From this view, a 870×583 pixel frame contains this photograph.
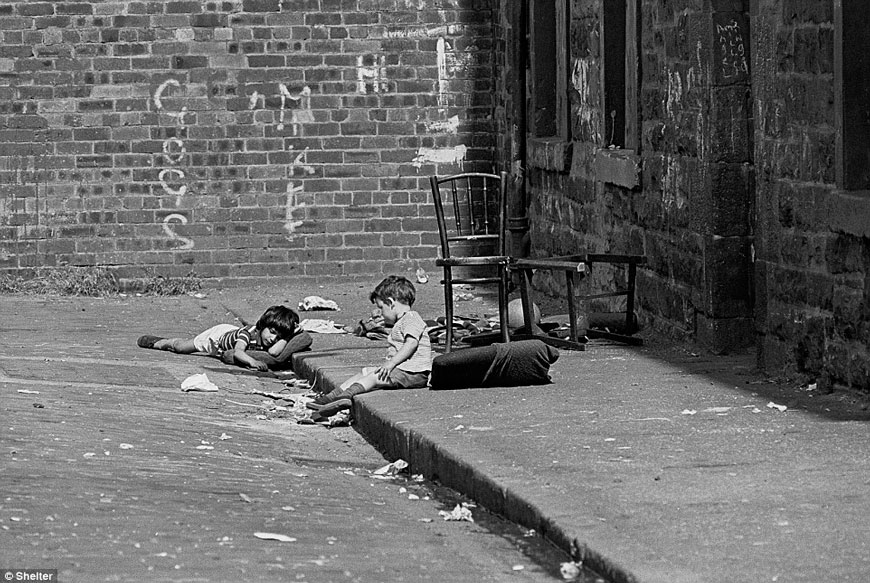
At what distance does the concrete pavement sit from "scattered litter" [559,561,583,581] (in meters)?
0.05

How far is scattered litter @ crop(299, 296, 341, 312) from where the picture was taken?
552 inches

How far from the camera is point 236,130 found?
15945 millimetres

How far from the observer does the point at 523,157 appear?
1534 centimetres

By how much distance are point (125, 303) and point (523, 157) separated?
4.30m

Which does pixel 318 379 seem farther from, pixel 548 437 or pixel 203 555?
pixel 203 555

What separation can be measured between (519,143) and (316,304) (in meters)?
2.88

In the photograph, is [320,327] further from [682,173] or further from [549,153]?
[682,173]

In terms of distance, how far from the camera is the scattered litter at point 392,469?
25.0 ft

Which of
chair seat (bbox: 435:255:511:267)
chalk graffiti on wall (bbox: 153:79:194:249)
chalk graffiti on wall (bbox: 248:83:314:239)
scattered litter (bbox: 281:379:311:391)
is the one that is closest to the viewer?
chair seat (bbox: 435:255:511:267)

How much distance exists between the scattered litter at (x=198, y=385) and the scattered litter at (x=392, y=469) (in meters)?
2.79

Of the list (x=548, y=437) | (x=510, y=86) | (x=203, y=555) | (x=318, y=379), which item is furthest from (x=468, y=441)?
(x=510, y=86)

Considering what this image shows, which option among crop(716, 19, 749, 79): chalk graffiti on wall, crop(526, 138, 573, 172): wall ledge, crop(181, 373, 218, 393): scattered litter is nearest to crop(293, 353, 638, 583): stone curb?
crop(181, 373, 218, 393): scattered litter

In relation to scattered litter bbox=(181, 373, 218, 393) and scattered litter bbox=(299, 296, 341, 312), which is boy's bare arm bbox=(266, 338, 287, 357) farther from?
scattered litter bbox=(299, 296, 341, 312)

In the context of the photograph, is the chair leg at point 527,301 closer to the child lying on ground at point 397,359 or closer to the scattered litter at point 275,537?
the child lying on ground at point 397,359
